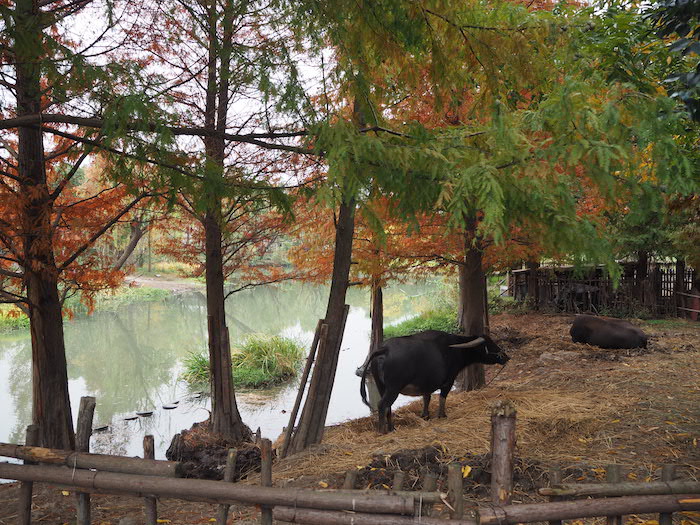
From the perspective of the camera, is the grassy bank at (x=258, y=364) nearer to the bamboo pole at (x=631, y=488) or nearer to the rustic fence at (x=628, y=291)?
the rustic fence at (x=628, y=291)

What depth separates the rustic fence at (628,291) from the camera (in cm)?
1541

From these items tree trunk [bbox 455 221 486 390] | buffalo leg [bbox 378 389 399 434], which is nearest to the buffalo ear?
buffalo leg [bbox 378 389 399 434]

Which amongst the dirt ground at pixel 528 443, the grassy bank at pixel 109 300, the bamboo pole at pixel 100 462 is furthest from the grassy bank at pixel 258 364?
the bamboo pole at pixel 100 462

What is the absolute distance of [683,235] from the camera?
35.0 feet

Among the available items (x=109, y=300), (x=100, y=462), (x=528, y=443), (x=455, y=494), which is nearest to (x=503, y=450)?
(x=455, y=494)

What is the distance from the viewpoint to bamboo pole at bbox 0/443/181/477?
147 inches

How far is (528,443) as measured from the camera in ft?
17.9

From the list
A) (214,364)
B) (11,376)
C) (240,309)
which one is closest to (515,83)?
Result: (214,364)

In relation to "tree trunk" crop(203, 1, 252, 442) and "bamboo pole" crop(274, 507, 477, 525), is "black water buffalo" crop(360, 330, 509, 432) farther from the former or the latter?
"bamboo pole" crop(274, 507, 477, 525)

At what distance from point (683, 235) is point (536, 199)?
8464 millimetres

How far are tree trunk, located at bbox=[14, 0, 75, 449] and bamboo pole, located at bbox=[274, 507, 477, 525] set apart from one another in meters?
3.92

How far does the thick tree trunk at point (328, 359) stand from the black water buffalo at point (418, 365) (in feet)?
1.57

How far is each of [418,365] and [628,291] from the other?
38.2 ft

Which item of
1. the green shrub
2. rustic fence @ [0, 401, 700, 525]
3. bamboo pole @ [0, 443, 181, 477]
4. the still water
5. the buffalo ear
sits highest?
the buffalo ear
